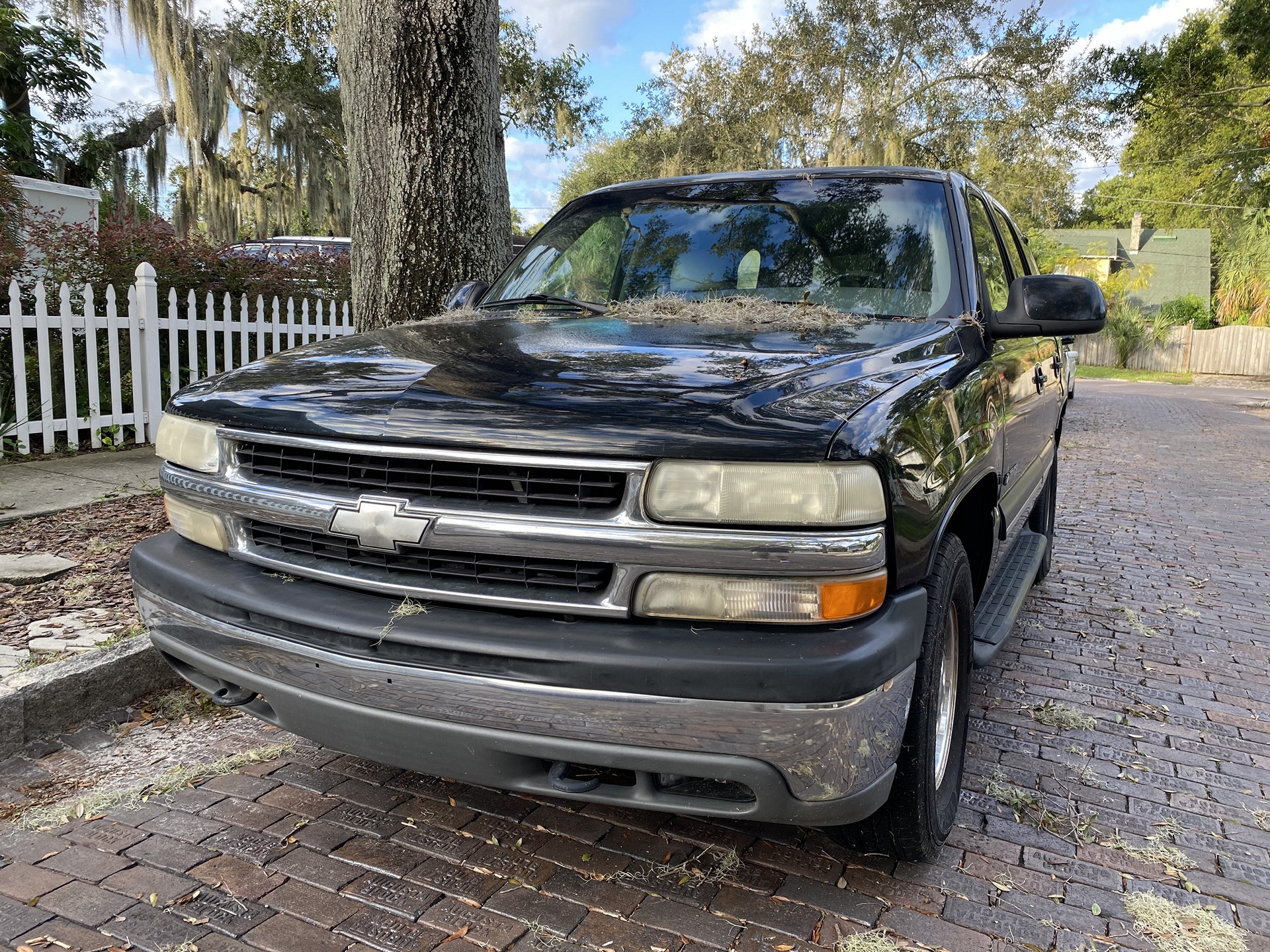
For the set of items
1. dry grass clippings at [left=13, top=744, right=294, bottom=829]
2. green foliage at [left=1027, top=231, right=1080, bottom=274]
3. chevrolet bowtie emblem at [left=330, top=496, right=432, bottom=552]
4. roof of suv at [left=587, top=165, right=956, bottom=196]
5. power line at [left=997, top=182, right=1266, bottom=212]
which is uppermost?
power line at [left=997, top=182, right=1266, bottom=212]

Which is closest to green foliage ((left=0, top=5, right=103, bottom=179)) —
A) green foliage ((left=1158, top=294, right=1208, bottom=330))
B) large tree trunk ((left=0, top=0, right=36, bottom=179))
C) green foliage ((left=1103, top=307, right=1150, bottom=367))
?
large tree trunk ((left=0, top=0, right=36, bottom=179))

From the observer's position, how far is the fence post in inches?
273

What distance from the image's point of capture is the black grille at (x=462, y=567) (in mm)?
1972

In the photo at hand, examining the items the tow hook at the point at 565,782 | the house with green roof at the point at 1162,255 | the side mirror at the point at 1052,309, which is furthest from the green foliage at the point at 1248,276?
the tow hook at the point at 565,782

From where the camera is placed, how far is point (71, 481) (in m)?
5.88

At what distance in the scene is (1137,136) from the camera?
883 inches

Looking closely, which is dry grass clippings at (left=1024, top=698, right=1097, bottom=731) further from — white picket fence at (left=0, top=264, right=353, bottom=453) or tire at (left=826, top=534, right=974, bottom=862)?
white picket fence at (left=0, top=264, right=353, bottom=453)

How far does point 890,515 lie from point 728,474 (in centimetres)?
36

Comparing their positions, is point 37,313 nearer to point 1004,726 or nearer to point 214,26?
point 1004,726

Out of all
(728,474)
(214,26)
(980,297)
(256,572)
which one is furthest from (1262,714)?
(214,26)

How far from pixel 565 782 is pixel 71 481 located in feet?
17.2

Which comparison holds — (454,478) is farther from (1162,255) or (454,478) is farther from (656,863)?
(1162,255)

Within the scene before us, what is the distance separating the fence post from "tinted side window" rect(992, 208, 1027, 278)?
5926 millimetres

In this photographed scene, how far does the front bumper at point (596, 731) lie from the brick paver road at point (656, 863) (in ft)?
1.53
